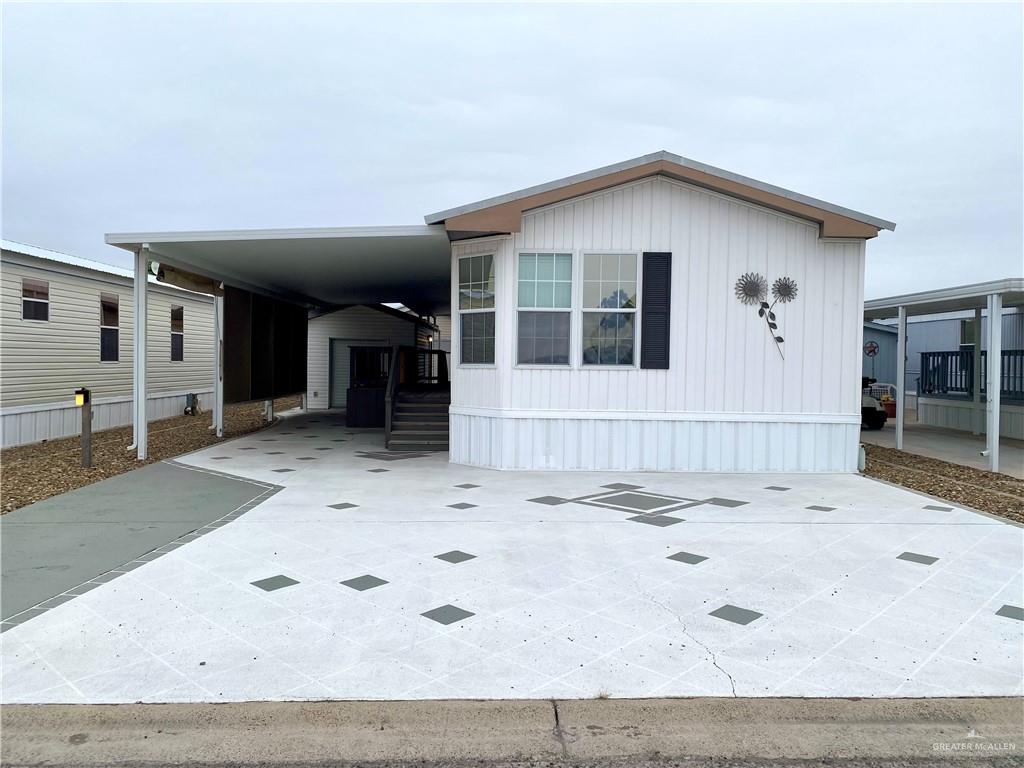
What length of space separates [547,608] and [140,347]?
8.22 metres

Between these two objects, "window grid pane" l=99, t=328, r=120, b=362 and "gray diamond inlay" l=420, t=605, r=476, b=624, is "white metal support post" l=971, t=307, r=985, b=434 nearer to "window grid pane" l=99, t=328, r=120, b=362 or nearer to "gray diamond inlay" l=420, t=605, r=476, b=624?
"gray diamond inlay" l=420, t=605, r=476, b=624

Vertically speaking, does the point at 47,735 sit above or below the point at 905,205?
below

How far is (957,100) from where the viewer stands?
2067 centimetres

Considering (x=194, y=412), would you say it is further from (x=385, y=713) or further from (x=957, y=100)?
(x=957, y=100)

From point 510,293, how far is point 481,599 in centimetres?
537

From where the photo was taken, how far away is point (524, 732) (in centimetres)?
255

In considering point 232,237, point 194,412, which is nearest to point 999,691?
point 232,237

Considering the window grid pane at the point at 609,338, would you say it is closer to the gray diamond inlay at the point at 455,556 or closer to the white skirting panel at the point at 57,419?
the gray diamond inlay at the point at 455,556

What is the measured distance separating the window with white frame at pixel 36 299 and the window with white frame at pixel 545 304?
923 centimetres

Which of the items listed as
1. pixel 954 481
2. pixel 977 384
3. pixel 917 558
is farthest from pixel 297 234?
pixel 977 384

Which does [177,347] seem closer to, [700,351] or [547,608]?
[700,351]

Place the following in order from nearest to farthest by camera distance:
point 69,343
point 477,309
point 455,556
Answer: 1. point 455,556
2. point 477,309
3. point 69,343

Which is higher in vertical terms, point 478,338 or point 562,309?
point 562,309

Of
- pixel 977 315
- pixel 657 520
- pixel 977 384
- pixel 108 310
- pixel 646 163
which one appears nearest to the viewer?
pixel 657 520
